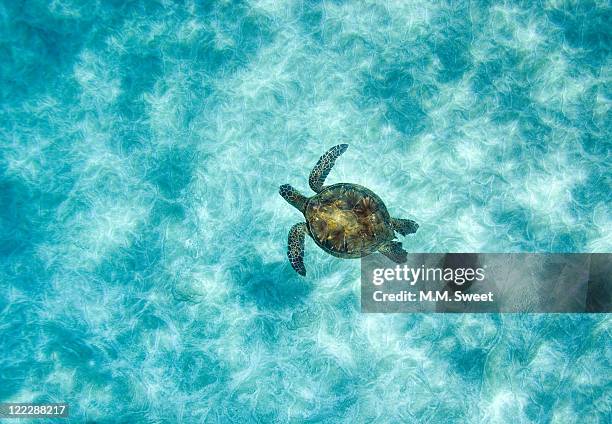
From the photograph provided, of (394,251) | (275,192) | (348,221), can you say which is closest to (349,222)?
(348,221)

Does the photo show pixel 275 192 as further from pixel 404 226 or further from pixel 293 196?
pixel 404 226

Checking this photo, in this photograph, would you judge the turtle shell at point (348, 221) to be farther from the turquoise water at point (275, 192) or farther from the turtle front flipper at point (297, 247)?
the turquoise water at point (275, 192)

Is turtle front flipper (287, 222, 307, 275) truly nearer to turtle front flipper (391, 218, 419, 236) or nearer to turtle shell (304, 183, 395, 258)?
turtle shell (304, 183, 395, 258)

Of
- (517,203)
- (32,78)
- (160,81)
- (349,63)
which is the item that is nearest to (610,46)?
(517,203)

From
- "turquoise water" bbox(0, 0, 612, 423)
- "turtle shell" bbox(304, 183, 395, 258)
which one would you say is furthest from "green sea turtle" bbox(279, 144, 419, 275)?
"turquoise water" bbox(0, 0, 612, 423)

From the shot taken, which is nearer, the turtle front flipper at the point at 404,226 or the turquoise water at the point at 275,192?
the turtle front flipper at the point at 404,226

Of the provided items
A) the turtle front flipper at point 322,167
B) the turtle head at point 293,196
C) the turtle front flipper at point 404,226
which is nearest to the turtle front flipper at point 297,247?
the turtle head at point 293,196
